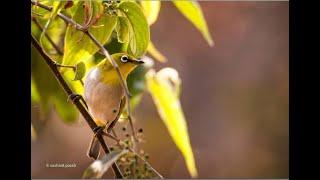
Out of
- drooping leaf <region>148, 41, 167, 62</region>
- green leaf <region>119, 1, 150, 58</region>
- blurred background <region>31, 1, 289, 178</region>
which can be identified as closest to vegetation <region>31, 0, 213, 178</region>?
green leaf <region>119, 1, 150, 58</region>

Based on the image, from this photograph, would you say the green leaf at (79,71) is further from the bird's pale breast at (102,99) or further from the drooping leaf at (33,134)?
the drooping leaf at (33,134)

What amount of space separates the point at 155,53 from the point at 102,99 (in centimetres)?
14

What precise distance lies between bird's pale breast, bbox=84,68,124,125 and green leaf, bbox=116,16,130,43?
0.14 m

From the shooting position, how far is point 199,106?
1.08 m

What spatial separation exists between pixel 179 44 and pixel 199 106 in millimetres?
141

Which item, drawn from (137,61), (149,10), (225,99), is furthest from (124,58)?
(225,99)

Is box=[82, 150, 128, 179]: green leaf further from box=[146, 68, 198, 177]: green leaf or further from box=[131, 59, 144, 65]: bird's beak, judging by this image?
box=[131, 59, 144, 65]: bird's beak

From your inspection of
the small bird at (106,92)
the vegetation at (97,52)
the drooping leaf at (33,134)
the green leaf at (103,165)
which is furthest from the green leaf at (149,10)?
the drooping leaf at (33,134)

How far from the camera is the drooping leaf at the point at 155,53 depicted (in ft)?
3.16

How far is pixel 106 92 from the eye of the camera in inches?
38.2

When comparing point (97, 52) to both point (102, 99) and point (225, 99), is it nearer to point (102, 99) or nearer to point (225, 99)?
point (102, 99)

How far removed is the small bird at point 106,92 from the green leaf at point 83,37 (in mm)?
97
